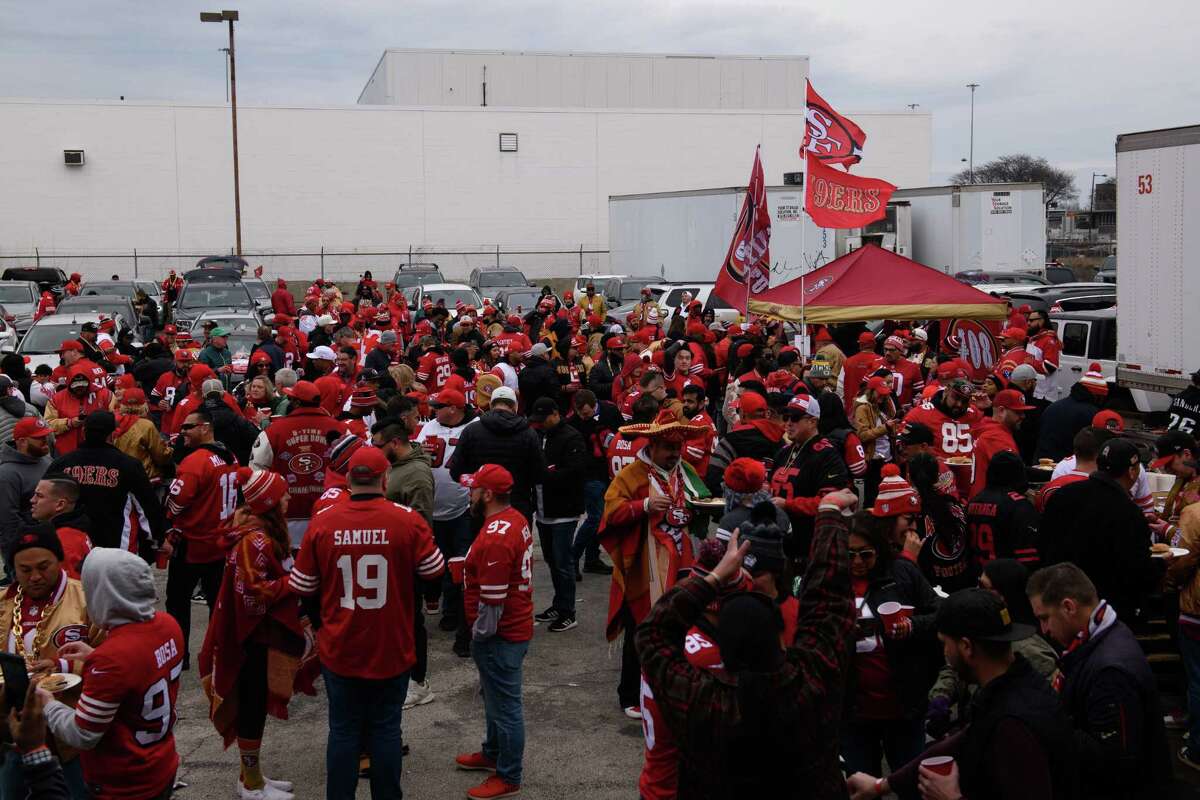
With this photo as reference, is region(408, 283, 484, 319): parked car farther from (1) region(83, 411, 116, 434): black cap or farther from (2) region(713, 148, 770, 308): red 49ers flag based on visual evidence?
(1) region(83, 411, 116, 434): black cap

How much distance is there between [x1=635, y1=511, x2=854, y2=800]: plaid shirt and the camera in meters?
3.54

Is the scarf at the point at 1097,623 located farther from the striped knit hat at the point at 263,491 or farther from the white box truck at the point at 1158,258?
the white box truck at the point at 1158,258

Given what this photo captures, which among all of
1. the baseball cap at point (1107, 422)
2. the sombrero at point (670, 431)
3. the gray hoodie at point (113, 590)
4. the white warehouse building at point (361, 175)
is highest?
the white warehouse building at point (361, 175)

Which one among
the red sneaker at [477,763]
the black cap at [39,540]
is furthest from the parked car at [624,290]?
the black cap at [39,540]

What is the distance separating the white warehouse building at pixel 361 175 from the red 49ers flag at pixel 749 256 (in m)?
35.7

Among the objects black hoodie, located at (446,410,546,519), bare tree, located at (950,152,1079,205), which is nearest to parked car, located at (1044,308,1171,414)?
black hoodie, located at (446,410,546,519)

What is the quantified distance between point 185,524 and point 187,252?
151ft

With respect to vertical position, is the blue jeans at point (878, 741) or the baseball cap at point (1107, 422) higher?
the baseball cap at point (1107, 422)

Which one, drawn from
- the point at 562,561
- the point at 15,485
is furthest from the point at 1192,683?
the point at 15,485

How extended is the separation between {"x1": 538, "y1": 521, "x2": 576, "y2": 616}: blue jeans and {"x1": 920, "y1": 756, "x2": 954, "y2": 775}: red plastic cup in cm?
574

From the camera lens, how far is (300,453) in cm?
837

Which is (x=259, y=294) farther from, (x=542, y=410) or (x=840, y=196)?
(x=542, y=410)

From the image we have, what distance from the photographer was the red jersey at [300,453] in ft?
27.4

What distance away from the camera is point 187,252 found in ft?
167
